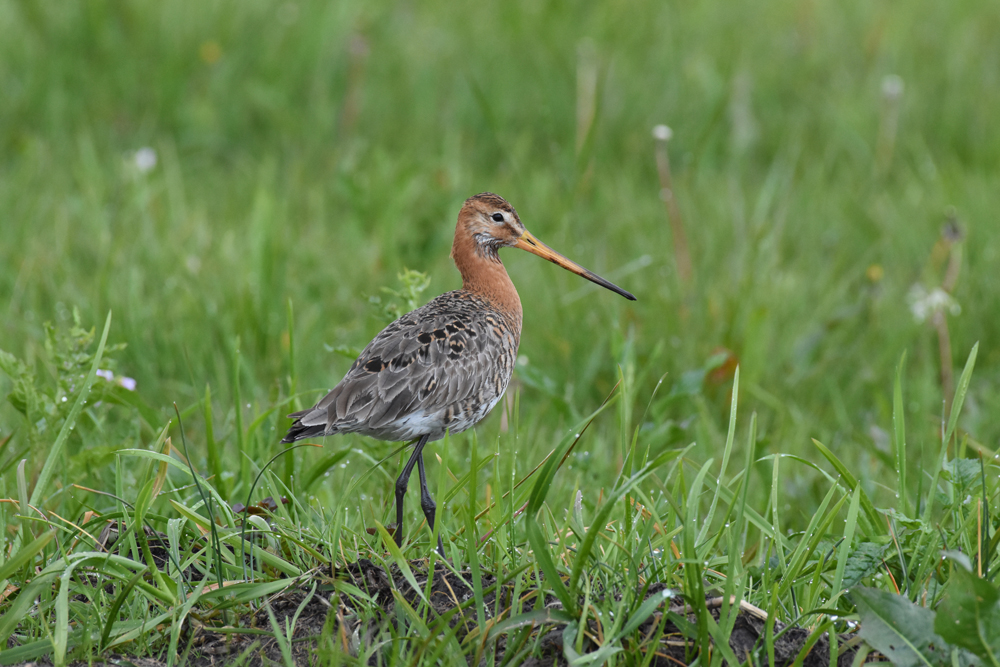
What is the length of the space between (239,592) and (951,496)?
2.07 metres

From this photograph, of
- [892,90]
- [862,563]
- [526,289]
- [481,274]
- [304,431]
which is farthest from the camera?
[892,90]

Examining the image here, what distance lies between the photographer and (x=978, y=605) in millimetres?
2219

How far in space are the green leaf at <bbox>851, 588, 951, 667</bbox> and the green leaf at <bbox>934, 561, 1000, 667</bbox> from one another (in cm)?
12

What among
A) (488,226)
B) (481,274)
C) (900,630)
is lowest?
(900,630)

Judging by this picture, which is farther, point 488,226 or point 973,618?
point 488,226

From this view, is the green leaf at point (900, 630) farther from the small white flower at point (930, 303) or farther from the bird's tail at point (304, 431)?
the small white flower at point (930, 303)

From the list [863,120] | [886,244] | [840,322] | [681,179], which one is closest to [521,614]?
[840,322]

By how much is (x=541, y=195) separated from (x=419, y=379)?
3.61m

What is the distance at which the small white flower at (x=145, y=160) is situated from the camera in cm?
666

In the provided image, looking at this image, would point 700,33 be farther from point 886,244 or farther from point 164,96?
point 164,96

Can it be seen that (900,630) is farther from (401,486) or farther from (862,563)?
(401,486)

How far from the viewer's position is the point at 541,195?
6770mm

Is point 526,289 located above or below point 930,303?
below

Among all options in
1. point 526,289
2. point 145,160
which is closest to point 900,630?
point 526,289
